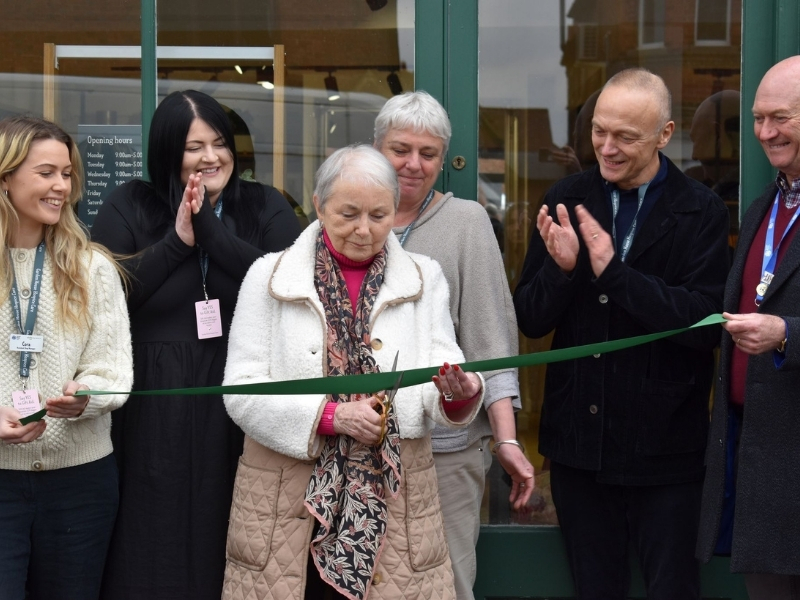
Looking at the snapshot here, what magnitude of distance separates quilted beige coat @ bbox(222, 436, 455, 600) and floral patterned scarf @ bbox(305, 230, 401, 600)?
0.05 metres

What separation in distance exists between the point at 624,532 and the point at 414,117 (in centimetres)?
153

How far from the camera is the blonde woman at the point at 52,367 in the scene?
3.21 metres

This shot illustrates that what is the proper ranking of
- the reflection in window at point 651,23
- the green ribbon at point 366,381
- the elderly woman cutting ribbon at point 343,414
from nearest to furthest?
the green ribbon at point 366,381, the elderly woman cutting ribbon at point 343,414, the reflection in window at point 651,23

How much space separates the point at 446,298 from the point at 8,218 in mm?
1340

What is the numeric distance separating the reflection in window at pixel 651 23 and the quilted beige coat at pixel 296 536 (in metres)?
2.16

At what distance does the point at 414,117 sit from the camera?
139 inches

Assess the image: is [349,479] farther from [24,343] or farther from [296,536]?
[24,343]

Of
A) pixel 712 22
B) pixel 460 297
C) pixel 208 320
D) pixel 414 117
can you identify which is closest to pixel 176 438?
pixel 208 320

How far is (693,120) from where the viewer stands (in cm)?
432

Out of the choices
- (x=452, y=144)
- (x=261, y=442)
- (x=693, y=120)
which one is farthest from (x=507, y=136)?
(x=261, y=442)

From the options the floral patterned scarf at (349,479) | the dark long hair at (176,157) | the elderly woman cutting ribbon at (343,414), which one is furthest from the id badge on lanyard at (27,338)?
the floral patterned scarf at (349,479)

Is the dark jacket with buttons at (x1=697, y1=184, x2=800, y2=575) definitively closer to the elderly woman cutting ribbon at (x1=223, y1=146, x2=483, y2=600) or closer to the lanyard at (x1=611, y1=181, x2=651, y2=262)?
the lanyard at (x1=611, y1=181, x2=651, y2=262)

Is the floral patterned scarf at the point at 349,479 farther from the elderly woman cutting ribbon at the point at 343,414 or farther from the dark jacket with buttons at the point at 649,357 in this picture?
the dark jacket with buttons at the point at 649,357

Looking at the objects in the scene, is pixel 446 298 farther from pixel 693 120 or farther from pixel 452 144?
pixel 693 120
